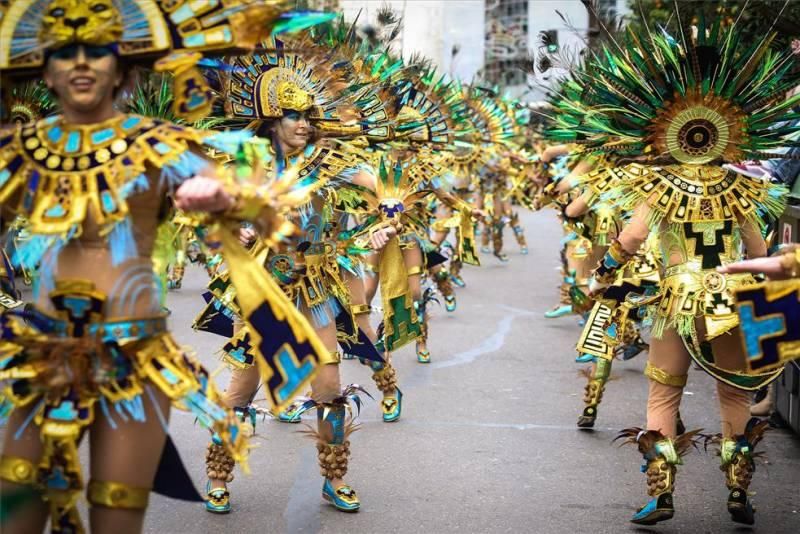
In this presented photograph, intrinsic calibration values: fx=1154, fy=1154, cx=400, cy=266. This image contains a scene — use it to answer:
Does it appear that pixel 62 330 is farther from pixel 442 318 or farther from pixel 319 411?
pixel 442 318

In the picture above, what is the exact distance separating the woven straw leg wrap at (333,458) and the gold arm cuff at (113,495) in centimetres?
231

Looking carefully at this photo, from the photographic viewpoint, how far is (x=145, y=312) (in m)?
3.72

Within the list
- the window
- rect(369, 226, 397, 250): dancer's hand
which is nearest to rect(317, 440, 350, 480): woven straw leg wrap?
rect(369, 226, 397, 250): dancer's hand

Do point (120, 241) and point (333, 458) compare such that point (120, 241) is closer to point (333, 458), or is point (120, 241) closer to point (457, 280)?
point (333, 458)

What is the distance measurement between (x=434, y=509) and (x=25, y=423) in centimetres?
284

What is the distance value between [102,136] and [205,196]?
48 cm

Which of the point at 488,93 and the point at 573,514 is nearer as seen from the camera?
the point at 573,514

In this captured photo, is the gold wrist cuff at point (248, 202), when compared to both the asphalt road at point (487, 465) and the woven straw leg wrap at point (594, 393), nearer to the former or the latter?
the asphalt road at point (487, 465)

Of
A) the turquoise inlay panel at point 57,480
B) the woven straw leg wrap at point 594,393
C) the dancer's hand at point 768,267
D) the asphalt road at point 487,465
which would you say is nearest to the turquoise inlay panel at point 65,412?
the turquoise inlay panel at point 57,480

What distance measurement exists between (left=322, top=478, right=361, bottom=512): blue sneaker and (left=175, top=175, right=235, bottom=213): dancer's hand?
9.04 feet

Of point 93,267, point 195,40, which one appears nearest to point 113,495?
point 93,267

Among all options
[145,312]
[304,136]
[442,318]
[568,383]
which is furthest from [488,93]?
[145,312]

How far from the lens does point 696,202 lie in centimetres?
576

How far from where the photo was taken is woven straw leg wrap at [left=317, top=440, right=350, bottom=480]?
19.2ft
